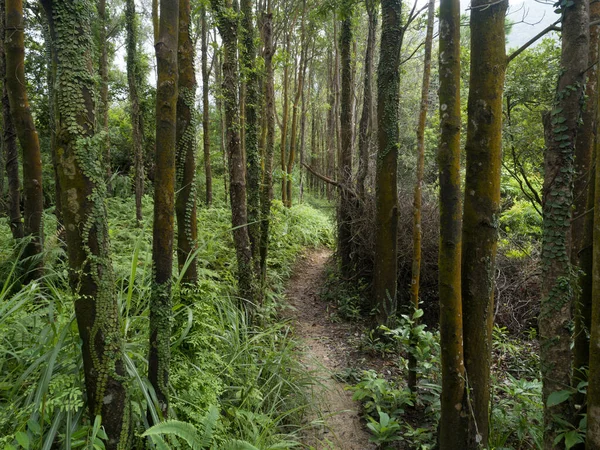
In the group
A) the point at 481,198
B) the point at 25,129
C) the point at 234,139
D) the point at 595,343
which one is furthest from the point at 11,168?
the point at 595,343

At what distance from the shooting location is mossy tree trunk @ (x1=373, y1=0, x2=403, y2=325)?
17.5 feet

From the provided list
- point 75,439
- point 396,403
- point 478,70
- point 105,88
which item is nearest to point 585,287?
point 478,70

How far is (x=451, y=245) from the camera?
2.79 m

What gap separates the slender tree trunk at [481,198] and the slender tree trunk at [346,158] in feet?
16.1

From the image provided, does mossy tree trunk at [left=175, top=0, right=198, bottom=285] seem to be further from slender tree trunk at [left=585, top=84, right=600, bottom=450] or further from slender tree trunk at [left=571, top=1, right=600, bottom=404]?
slender tree trunk at [left=571, top=1, right=600, bottom=404]

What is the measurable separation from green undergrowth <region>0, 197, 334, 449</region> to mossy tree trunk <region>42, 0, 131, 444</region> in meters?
0.12

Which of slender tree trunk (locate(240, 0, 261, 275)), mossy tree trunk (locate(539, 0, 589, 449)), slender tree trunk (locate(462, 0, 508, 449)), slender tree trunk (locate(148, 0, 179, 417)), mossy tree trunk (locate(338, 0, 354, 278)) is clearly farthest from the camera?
mossy tree trunk (locate(338, 0, 354, 278))

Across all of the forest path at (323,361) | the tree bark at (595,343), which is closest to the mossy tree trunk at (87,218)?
the forest path at (323,361)

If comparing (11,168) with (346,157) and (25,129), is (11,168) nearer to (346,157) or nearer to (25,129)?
(25,129)

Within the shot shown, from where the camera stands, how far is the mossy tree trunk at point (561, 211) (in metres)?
2.17

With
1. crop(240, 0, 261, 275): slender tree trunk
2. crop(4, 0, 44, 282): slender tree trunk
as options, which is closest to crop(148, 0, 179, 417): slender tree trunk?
crop(4, 0, 44, 282): slender tree trunk

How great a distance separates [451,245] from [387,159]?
309 cm

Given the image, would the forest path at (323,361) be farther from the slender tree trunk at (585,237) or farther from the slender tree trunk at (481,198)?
the slender tree trunk at (585,237)

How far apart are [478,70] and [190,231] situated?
282cm
